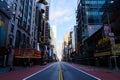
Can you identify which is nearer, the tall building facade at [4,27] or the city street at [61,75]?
the city street at [61,75]

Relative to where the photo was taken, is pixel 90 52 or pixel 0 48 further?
pixel 90 52

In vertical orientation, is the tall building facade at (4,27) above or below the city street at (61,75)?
above

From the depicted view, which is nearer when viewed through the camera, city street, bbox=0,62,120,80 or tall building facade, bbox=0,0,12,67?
city street, bbox=0,62,120,80

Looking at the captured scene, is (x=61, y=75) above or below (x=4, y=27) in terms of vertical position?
below

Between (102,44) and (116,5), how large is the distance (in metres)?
12.8

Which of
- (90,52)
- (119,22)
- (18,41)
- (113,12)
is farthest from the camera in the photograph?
(90,52)

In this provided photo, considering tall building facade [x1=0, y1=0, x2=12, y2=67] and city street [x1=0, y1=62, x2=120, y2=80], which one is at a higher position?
tall building facade [x1=0, y1=0, x2=12, y2=67]

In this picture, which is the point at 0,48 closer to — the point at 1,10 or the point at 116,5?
the point at 1,10

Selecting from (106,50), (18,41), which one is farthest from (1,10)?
(106,50)

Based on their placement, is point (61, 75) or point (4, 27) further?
point (4, 27)

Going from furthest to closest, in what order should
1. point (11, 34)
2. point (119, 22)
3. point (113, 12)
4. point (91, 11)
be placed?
point (91, 11) → point (11, 34) → point (113, 12) → point (119, 22)

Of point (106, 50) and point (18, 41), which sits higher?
point (18, 41)

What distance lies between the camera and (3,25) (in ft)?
143

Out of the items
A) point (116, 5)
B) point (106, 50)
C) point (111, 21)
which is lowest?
point (106, 50)
